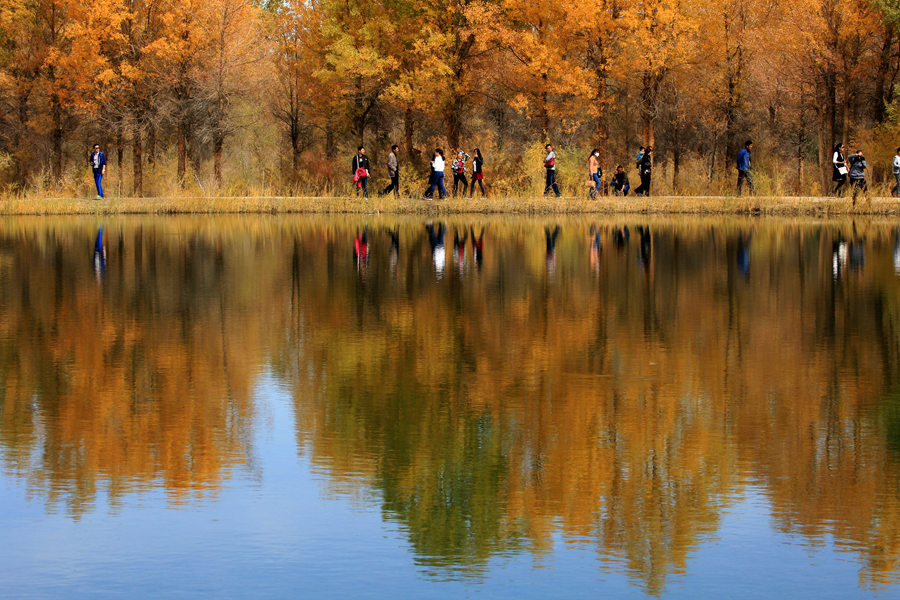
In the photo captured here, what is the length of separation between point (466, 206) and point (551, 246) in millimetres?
15698

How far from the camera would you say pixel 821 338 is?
13.8m

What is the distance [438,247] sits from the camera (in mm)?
27266

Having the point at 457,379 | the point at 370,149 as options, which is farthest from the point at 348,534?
the point at 370,149

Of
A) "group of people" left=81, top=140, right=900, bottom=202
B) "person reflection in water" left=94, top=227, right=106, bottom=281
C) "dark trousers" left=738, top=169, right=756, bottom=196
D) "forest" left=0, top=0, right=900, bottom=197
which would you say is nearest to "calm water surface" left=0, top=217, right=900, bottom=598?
"person reflection in water" left=94, top=227, right=106, bottom=281

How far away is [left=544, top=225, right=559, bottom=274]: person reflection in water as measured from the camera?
22625 millimetres

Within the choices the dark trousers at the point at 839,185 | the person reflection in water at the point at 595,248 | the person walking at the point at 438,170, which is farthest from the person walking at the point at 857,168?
the person walking at the point at 438,170

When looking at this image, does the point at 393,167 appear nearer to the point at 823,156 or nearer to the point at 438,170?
the point at 438,170

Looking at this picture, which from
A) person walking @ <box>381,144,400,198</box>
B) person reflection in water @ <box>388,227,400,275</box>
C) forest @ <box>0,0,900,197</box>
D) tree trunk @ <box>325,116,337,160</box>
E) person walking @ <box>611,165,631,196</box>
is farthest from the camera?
tree trunk @ <box>325,116,337,160</box>

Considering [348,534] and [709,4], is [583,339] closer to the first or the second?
[348,534]

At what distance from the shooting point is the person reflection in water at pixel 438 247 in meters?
22.4

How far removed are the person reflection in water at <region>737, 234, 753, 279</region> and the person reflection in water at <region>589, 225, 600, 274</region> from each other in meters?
2.46

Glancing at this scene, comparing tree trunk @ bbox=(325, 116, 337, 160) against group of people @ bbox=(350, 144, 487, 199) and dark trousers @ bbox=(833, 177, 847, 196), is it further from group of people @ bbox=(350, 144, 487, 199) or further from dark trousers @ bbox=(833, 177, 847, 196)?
dark trousers @ bbox=(833, 177, 847, 196)

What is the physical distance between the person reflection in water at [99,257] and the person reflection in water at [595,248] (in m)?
8.42

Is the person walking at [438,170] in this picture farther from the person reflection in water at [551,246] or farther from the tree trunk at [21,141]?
the tree trunk at [21,141]
